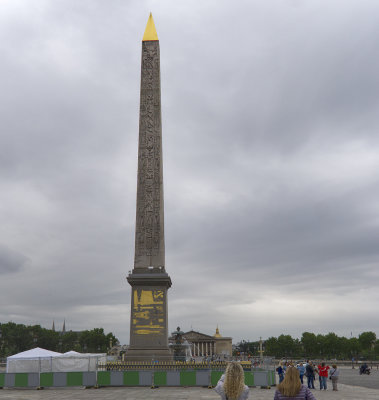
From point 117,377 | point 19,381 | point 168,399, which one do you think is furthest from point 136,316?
point 168,399

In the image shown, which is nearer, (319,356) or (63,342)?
(319,356)

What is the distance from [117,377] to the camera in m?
22.2

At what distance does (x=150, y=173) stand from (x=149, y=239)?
12.5ft

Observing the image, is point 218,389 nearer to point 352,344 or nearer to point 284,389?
point 284,389

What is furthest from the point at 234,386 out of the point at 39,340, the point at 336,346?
the point at 39,340

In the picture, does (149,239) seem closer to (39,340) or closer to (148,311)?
(148,311)

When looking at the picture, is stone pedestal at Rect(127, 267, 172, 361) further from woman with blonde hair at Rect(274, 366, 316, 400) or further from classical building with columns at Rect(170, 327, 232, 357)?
classical building with columns at Rect(170, 327, 232, 357)

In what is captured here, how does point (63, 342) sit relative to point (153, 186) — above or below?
below

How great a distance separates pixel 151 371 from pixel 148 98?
51.2 ft

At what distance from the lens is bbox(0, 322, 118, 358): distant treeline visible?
99250 mm

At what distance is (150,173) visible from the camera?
26938mm

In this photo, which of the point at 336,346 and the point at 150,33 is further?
the point at 336,346

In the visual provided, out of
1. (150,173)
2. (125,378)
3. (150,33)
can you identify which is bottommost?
(125,378)

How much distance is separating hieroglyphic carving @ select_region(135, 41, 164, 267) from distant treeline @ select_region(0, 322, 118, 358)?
75.6 metres
